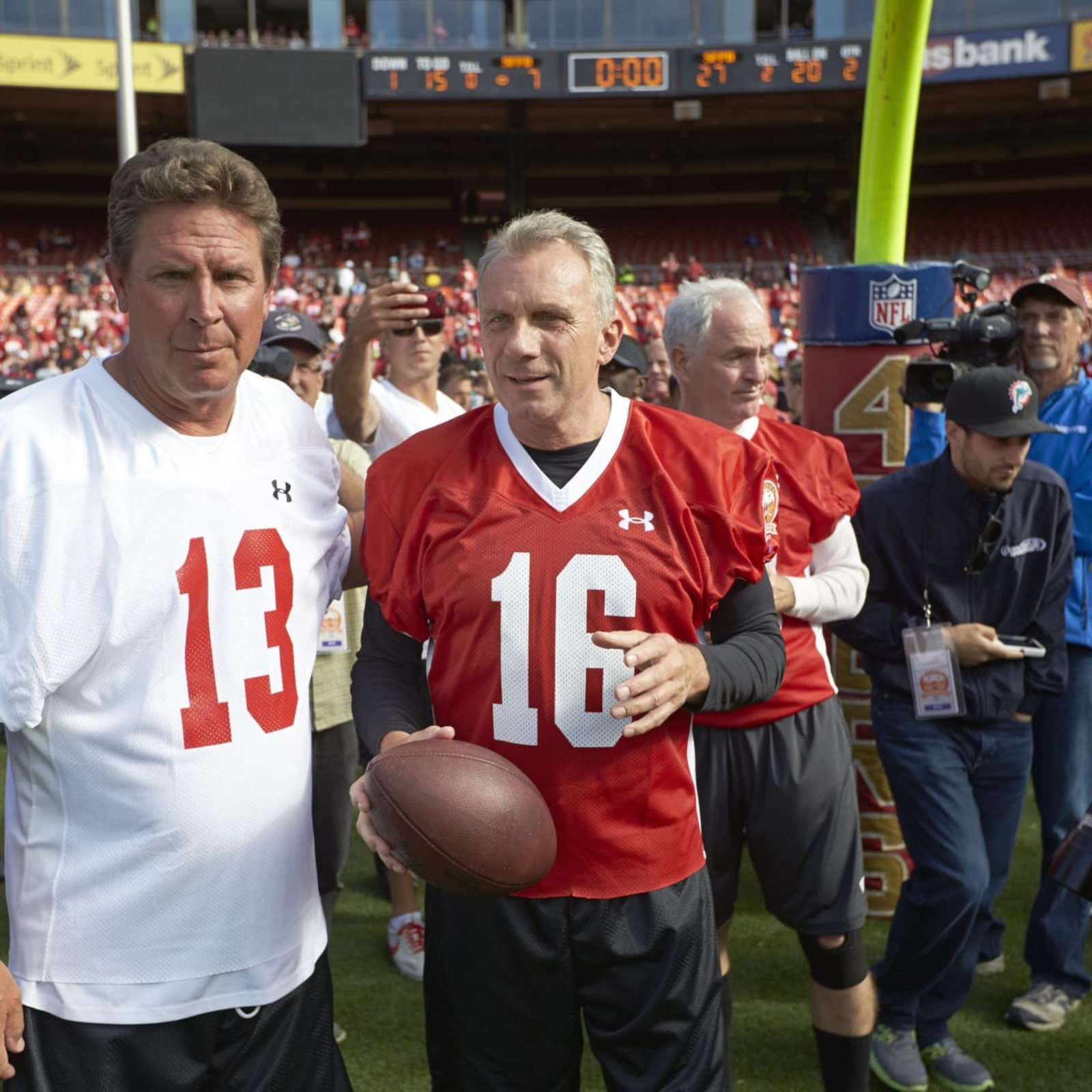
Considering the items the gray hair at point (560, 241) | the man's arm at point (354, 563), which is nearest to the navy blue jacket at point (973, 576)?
the gray hair at point (560, 241)

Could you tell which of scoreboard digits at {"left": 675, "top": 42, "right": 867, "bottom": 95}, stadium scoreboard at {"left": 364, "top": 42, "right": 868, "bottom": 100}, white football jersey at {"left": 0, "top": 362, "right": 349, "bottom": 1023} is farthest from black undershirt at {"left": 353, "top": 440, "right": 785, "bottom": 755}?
stadium scoreboard at {"left": 364, "top": 42, "right": 868, "bottom": 100}

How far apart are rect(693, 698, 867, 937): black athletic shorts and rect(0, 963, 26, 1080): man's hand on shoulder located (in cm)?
153

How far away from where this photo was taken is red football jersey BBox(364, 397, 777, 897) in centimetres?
191

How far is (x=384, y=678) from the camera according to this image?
2055mm

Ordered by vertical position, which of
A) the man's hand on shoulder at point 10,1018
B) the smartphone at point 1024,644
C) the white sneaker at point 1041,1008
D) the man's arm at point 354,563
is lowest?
the white sneaker at point 1041,1008

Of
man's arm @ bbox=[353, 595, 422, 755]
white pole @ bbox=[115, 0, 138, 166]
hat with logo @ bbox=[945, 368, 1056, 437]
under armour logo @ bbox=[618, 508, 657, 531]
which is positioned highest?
white pole @ bbox=[115, 0, 138, 166]

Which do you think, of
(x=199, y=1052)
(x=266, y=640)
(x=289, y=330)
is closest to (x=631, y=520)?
(x=266, y=640)

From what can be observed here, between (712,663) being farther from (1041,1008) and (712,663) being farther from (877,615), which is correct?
(1041,1008)

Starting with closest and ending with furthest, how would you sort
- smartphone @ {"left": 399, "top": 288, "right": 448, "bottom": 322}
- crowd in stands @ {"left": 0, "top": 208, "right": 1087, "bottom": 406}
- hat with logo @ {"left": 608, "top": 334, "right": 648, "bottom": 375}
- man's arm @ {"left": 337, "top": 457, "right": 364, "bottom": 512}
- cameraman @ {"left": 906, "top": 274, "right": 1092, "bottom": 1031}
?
man's arm @ {"left": 337, "top": 457, "right": 364, "bottom": 512} < smartphone @ {"left": 399, "top": 288, "right": 448, "bottom": 322} < cameraman @ {"left": 906, "top": 274, "right": 1092, "bottom": 1031} < hat with logo @ {"left": 608, "top": 334, "right": 648, "bottom": 375} < crowd in stands @ {"left": 0, "top": 208, "right": 1087, "bottom": 406}

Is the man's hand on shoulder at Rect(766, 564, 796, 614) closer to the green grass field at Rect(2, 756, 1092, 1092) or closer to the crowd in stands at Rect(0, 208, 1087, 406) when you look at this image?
the green grass field at Rect(2, 756, 1092, 1092)

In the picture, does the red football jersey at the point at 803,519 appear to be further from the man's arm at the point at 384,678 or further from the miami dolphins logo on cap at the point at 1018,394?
the man's arm at the point at 384,678

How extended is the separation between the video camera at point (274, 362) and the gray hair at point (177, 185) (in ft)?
4.57

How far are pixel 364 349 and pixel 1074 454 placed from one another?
2166 mm

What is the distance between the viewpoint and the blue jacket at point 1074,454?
3.44 meters
